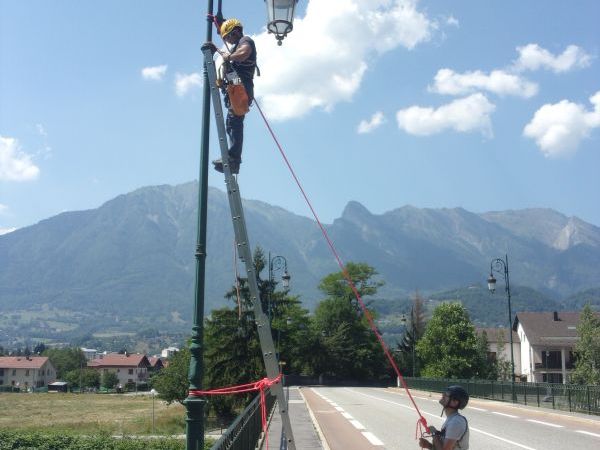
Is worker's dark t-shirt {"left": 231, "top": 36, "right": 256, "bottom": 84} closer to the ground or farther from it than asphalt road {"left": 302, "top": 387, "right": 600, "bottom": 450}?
farther from it

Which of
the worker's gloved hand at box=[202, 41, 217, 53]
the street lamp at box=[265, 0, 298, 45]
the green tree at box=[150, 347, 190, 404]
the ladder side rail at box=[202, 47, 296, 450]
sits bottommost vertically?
the green tree at box=[150, 347, 190, 404]

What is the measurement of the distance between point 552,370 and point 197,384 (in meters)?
84.8

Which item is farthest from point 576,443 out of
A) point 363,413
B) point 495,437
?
A: point 363,413

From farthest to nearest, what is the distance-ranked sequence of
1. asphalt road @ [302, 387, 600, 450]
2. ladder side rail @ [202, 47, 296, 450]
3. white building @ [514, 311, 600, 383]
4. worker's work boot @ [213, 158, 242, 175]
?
1. white building @ [514, 311, 600, 383]
2. asphalt road @ [302, 387, 600, 450]
3. worker's work boot @ [213, 158, 242, 175]
4. ladder side rail @ [202, 47, 296, 450]

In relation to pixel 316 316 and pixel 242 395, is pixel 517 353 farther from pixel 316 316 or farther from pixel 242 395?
pixel 242 395

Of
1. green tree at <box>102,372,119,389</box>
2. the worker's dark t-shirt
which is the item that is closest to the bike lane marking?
the worker's dark t-shirt

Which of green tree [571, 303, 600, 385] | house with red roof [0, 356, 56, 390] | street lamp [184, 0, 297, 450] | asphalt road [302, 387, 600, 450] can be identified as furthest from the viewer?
house with red roof [0, 356, 56, 390]

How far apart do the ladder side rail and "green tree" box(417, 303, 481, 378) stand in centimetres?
5701

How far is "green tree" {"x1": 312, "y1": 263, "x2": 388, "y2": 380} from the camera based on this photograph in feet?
265

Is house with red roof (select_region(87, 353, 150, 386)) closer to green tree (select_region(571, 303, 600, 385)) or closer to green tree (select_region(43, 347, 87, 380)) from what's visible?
green tree (select_region(43, 347, 87, 380))

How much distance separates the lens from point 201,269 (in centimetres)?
729

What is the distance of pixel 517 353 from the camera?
9662 cm

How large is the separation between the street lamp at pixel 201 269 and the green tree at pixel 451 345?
56.5 meters

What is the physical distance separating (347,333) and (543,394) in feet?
180
